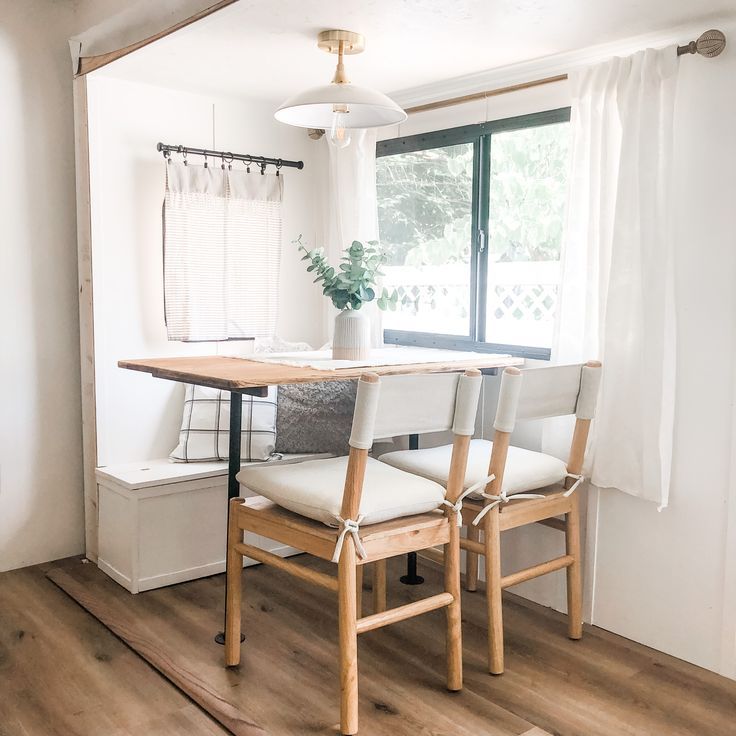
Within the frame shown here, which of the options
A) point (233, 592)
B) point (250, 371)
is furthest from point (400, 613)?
point (250, 371)

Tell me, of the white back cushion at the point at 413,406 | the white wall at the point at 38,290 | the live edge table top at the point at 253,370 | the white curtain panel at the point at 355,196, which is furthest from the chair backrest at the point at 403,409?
the white wall at the point at 38,290

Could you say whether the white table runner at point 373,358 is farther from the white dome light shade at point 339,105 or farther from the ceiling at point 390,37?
the ceiling at point 390,37

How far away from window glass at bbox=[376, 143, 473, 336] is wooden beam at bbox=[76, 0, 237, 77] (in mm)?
1255

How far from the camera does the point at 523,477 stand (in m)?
2.50

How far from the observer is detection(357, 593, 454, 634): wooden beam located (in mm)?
2072

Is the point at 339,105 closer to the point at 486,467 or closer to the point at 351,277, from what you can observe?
the point at 351,277

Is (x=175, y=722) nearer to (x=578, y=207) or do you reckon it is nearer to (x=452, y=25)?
(x=578, y=207)

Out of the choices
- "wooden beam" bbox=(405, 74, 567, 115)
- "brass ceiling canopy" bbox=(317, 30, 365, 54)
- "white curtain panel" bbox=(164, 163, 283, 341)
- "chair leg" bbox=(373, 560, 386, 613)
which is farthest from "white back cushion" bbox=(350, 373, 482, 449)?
"white curtain panel" bbox=(164, 163, 283, 341)

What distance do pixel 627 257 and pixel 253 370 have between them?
1.25 m

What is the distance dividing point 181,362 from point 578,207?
58.0 inches

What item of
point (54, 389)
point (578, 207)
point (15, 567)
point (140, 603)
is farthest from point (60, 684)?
point (578, 207)

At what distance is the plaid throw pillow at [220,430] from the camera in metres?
3.24

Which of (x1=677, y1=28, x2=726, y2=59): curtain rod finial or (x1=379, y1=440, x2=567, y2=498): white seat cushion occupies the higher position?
(x1=677, y1=28, x2=726, y2=59): curtain rod finial

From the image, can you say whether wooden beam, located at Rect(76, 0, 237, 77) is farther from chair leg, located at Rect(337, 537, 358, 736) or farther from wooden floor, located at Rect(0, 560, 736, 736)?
wooden floor, located at Rect(0, 560, 736, 736)
